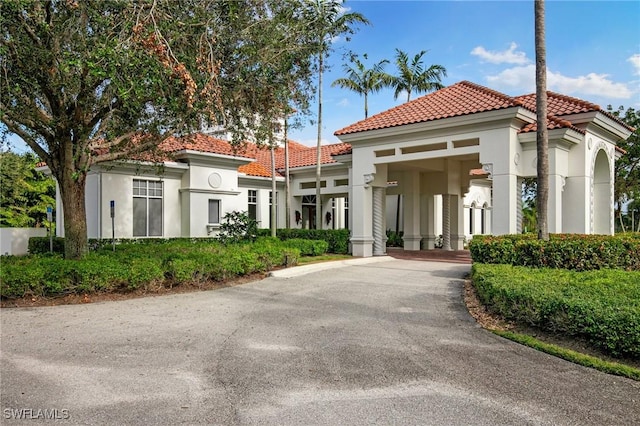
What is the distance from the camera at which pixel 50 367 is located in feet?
17.7

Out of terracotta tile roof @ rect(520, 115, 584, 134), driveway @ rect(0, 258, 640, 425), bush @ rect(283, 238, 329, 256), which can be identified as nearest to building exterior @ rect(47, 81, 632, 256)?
terracotta tile roof @ rect(520, 115, 584, 134)

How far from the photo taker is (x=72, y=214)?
Answer: 35.8 feet

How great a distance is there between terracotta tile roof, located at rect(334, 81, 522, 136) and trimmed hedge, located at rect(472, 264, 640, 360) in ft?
23.1

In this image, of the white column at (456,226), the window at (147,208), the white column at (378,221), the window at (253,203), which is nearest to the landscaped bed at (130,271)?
the window at (147,208)

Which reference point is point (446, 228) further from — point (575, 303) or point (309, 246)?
point (575, 303)

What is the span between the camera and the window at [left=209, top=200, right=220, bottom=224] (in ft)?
64.8

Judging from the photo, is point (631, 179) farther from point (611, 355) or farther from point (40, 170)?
point (40, 170)

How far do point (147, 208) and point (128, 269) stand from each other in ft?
28.7

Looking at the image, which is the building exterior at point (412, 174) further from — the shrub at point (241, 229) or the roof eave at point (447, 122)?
the shrub at point (241, 229)

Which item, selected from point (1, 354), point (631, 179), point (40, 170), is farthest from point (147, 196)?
point (631, 179)

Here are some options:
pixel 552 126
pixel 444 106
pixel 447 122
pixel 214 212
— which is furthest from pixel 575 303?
pixel 214 212

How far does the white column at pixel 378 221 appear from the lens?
61.1 feet

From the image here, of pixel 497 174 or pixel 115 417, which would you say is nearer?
pixel 115 417

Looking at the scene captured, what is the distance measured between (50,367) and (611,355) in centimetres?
665
